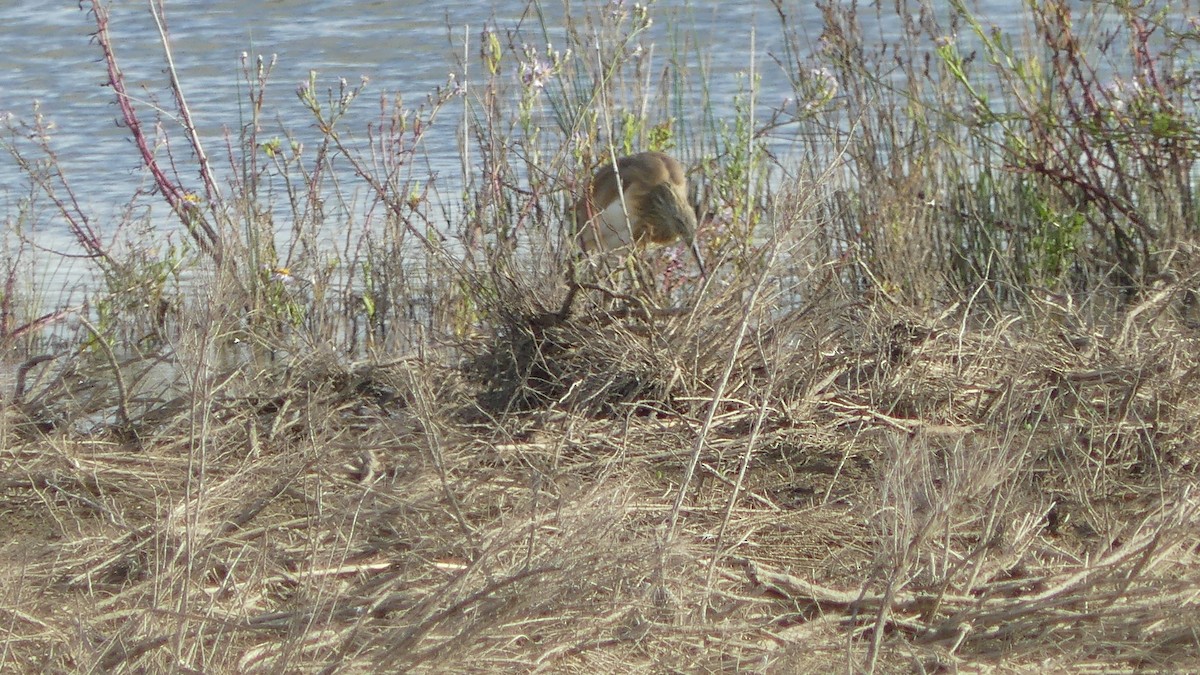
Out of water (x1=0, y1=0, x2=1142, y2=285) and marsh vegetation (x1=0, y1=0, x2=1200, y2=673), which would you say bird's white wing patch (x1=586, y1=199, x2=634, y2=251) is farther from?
water (x1=0, y1=0, x2=1142, y2=285)

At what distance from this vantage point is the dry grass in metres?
3.13

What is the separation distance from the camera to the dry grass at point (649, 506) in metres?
3.13

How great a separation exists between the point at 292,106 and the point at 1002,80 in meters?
4.81

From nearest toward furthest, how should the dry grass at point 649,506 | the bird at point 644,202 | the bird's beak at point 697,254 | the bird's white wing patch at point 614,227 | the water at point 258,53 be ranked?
the dry grass at point 649,506 → the bird's beak at point 697,254 → the bird at point 644,202 → the bird's white wing patch at point 614,227 → the water at point 258,53

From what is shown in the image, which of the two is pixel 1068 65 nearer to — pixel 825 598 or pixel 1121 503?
pixel 1121 503

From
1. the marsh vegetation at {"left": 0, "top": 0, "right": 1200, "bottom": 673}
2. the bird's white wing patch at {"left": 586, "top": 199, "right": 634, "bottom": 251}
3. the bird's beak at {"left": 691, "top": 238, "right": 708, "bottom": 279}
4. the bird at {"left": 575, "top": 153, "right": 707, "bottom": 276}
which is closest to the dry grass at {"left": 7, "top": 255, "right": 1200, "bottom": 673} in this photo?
the marsh vegetation at {"left": 0, "top": 0, "right": 1200, "bottom": 673}

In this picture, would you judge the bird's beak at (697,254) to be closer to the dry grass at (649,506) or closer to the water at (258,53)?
the dry grass at (649,506)

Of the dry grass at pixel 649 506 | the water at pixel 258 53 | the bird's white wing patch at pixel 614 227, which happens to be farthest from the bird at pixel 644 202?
the water at pixel 258 53

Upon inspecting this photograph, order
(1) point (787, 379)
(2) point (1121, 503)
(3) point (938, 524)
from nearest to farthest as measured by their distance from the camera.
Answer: (3) point (938, 524) → (2) point (1121, 503) → (1) point (787, 379)

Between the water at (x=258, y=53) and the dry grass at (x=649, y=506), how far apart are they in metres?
3.33

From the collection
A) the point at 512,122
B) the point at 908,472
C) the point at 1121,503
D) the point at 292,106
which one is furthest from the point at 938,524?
the point at 292,106

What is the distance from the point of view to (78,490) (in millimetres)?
4305

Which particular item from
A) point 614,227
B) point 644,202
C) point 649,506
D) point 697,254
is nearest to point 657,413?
point 649,506

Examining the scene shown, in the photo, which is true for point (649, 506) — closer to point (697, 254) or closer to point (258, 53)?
point (697, 254)
